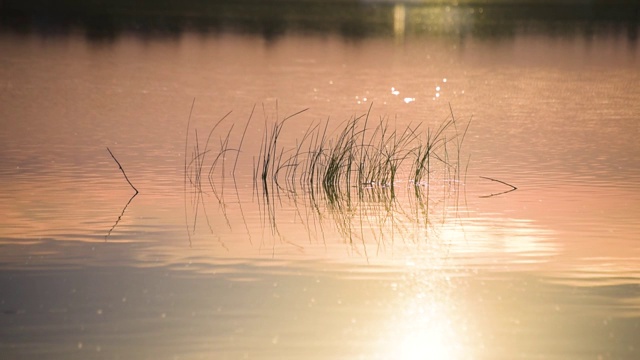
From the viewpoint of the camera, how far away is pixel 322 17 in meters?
77.4

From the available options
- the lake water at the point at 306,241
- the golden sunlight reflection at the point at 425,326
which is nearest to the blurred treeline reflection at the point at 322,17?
the lake water at the point at 306,241

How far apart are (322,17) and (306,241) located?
69637 mm

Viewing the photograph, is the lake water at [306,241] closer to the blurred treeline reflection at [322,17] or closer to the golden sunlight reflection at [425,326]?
the golden sunlight reflection at [425,326]

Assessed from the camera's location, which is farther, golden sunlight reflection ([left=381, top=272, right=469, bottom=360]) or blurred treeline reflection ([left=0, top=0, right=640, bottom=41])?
blurred treeline reflection ([left=0, top=0, right=640, bottom=41])

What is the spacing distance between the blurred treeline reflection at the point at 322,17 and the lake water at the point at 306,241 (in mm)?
29280

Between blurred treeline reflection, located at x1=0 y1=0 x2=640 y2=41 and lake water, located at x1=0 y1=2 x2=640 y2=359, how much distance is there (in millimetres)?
29280

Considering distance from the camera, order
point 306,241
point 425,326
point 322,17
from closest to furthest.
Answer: point 425,326 → point 306,241 → point 322,17

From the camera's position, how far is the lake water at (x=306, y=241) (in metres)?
6.01

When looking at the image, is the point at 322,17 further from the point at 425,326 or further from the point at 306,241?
the point at 425,326

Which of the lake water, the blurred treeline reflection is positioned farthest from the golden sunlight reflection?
the blurred treeline reflection

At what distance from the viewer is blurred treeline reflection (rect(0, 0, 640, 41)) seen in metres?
56.8

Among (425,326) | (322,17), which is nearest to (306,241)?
(425,326)

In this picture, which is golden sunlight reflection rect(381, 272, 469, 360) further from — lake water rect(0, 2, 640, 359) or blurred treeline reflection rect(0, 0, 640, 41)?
blurred treeline reflection rect(0, 0, 640, 41)

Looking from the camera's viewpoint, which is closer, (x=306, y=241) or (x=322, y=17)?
(x=306, y=241)
